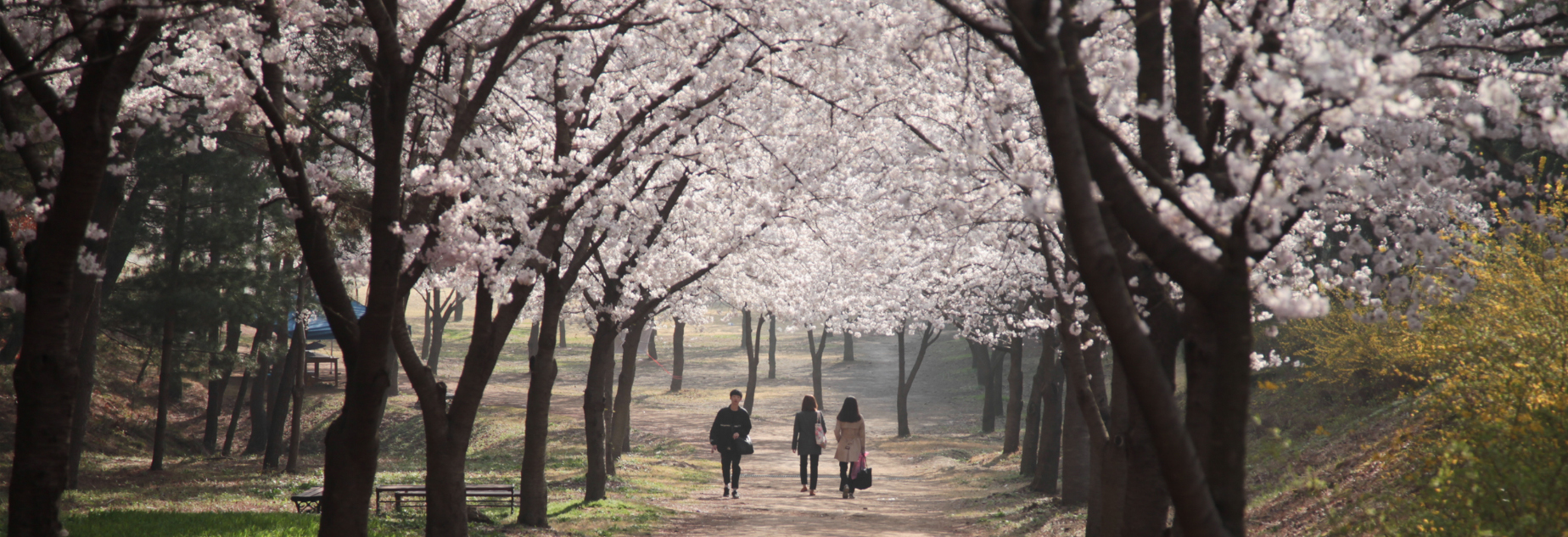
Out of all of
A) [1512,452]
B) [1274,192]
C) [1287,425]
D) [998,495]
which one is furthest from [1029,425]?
[1274,192]

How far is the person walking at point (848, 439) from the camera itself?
1627 cm

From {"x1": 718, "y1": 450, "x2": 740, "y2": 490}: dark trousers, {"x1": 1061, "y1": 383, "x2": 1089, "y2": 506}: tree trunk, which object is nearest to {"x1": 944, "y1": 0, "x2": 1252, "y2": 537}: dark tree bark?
{"x1": 1061, "y1": 383, "x2": 1089, "y2": 506}: tree trunk

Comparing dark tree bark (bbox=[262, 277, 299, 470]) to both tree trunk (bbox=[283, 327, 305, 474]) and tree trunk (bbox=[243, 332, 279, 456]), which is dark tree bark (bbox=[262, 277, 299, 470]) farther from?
tree trunk (bbox=[243, 332, 279, 456])

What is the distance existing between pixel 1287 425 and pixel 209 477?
18.8m

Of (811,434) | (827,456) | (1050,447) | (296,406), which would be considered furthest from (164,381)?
(827,456)

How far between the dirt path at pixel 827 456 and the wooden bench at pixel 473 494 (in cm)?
239

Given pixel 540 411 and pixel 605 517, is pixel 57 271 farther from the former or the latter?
pixel 605 517

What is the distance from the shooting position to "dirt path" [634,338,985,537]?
545 inches

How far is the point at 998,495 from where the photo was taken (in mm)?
17266

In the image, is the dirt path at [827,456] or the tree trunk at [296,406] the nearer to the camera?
the dirt path at [827,456]

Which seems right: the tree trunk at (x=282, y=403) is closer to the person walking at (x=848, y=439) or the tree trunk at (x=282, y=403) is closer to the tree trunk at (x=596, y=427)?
the tree trunk at (x=596, y=427)

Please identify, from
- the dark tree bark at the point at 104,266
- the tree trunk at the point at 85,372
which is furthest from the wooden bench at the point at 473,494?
the tree trunk at the point at 85,372

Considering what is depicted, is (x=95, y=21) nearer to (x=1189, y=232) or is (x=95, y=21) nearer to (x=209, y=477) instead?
(x=1189, y=232)

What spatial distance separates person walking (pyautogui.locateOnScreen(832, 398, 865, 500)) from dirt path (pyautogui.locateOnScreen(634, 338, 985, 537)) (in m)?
0.37
